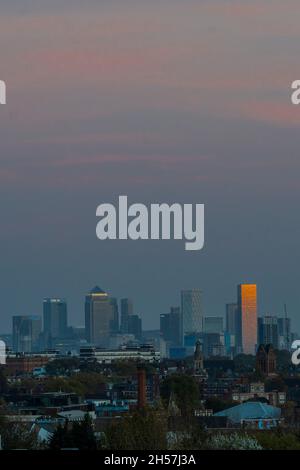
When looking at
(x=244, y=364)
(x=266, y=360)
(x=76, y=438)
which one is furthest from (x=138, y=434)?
(x=244, y=364)

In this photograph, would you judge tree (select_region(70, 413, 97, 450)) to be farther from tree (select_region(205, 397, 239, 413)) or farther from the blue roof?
tree (select_region(205, 397, 239, 413))

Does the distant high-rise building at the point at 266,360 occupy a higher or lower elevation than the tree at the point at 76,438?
higher

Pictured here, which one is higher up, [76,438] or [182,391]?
[182,391]

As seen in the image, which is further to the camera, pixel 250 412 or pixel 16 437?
pixel 250 412

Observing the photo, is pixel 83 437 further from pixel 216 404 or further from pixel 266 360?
pixel 266 360

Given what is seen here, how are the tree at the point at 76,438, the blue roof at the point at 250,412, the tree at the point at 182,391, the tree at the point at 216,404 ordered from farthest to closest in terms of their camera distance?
the tree at the point at 182,391
the tree at the point at 216,404
the blue roof at the point at 250,412
the tree at the point at 76,438

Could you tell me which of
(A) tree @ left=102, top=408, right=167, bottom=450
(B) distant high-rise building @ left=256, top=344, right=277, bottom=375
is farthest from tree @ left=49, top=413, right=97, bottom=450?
(B) distant high-rise building @ left=256, top=344, right=277, bottom=375

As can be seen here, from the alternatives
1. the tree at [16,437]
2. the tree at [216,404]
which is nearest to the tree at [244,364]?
the tree at [216,404]

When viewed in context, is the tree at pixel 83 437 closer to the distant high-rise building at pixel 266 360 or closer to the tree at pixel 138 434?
the tree at pixel 138 434
